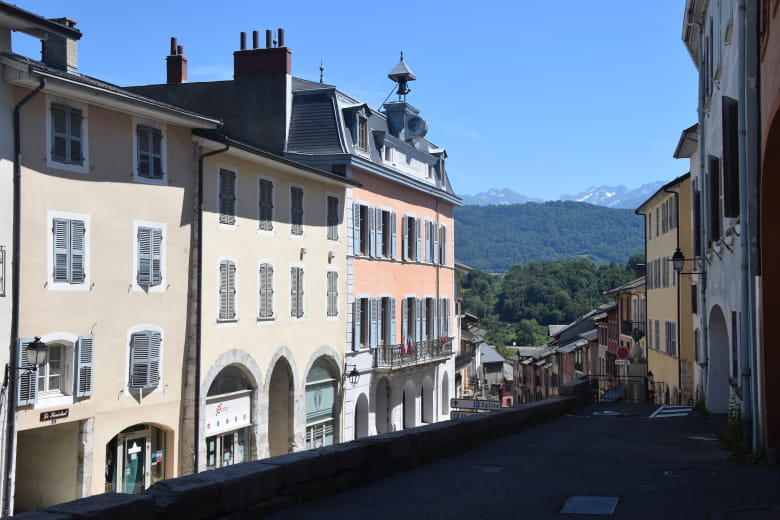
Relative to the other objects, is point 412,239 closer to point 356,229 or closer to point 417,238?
point 417,238

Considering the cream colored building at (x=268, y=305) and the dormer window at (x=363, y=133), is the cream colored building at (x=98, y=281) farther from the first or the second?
the dormer window at (x=363, y=133)

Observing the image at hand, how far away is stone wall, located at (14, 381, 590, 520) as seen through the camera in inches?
248

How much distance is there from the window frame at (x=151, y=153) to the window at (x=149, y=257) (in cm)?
112

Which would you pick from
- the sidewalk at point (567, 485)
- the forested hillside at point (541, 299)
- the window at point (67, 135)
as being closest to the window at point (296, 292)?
the window at point (67, 135)

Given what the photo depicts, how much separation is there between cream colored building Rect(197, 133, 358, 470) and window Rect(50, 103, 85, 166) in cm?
391

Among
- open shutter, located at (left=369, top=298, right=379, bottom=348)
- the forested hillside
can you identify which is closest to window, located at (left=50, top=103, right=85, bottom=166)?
open shutter, located at (left=369, top=298, right=379, bottom=348)

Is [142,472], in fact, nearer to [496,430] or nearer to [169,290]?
[169,290]

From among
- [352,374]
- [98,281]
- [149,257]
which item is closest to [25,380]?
[98,281]

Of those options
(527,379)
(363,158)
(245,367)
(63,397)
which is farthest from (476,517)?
(527,379)

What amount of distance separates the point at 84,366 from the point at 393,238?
18986mm

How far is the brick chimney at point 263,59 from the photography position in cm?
3262

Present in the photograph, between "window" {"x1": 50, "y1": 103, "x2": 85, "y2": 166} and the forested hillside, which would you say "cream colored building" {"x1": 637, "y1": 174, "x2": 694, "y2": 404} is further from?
the forested hillside

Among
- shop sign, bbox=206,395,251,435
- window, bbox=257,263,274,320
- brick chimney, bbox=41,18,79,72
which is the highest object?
brick chimney, bbox=41,18,79,72

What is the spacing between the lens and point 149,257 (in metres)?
21.9
